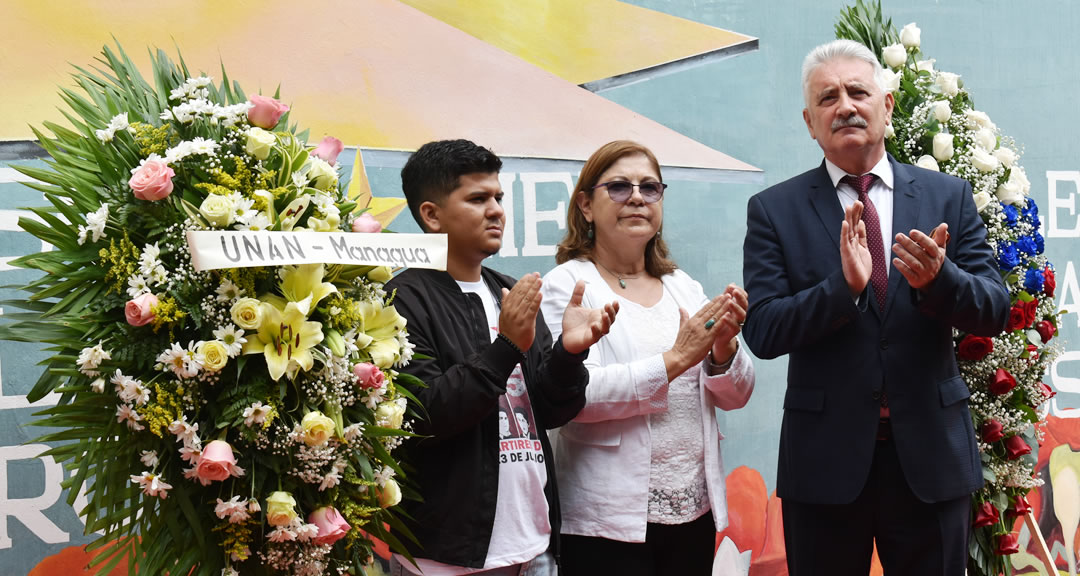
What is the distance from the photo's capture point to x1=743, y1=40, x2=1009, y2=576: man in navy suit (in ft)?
7.45

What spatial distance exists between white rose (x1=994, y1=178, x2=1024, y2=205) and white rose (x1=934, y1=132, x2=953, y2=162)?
0.22m

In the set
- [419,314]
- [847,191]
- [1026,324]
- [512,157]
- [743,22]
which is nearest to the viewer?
[419,314]

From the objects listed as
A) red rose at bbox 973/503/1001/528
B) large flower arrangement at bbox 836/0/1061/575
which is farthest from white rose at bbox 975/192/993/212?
red rose at bbox 973/503/1001/528

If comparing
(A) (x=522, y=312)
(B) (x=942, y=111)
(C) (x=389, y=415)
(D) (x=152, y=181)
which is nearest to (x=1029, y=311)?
(B) (x=942, y=111)

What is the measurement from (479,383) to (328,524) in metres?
0.49

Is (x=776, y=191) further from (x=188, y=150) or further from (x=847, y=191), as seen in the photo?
(x=188, y=150)

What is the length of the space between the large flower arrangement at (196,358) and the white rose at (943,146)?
195cm

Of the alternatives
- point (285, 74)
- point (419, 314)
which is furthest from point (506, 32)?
point (419, 314)

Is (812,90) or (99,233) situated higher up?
(812,90)

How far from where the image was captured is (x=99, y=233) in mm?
1729

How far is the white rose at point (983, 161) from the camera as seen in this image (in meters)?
2.89

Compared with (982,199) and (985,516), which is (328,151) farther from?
(985,516)

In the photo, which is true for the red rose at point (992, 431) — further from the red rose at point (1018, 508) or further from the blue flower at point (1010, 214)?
the blue flower at point (1010, 214)

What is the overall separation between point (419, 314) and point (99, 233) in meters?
0.77
